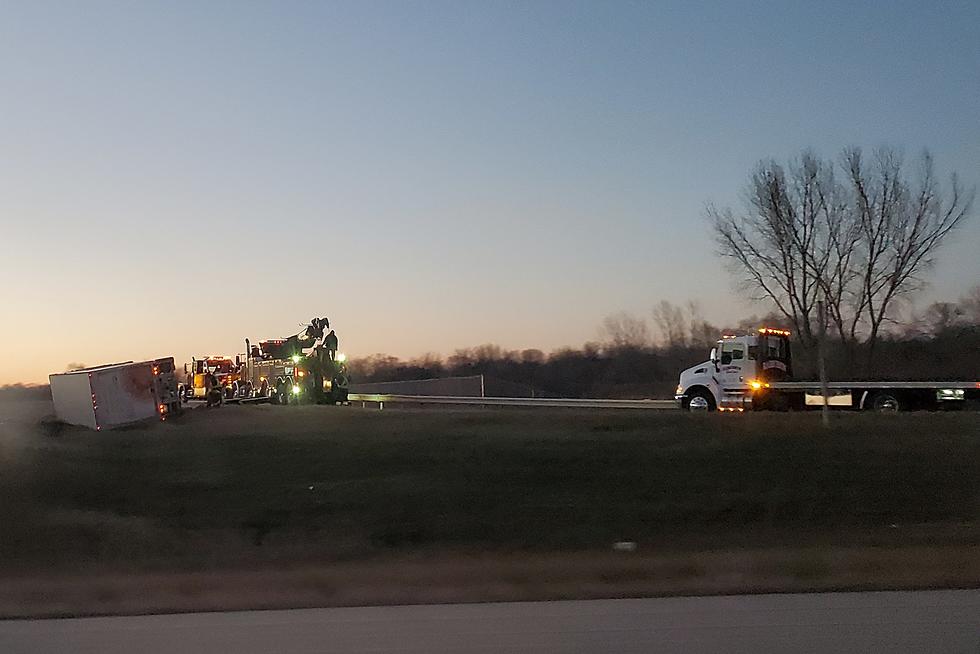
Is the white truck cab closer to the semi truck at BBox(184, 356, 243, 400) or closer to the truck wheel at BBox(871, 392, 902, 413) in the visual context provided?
the truck wheel at BBox(871, 392, 902, 413)

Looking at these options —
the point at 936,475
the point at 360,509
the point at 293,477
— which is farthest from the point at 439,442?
the point at 936,475

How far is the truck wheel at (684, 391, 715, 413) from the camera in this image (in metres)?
30.1

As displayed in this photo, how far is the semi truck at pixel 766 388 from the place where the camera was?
29.0 metres

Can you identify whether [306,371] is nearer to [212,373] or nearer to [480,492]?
[212,373]

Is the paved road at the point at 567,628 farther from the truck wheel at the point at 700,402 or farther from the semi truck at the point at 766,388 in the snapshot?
the truck wheel at the point at 700,402

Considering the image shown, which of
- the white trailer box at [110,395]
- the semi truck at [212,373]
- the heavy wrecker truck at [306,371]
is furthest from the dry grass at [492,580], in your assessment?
the semi truck at [212,373]

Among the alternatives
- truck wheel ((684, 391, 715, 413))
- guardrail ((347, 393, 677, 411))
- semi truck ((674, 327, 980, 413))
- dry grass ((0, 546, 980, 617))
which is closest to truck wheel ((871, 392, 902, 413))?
semi truck ((674, 327, 980, 413))

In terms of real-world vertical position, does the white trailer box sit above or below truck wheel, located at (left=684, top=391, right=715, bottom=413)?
above

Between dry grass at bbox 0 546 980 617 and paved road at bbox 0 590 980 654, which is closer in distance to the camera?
paved road at bbox 0 590 980 654

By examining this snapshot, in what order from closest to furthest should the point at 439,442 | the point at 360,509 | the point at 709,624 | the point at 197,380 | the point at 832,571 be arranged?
the point at 709,624 < the point at 832,571 < the point at 360,509 < the point at 439,442 < the point at 197,380

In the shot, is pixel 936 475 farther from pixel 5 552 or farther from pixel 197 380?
pixel 197 380

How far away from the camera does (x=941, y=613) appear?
26.5 ft

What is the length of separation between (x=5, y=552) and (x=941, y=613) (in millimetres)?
10554

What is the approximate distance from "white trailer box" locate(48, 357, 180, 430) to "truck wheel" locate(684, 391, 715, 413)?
16.2m
